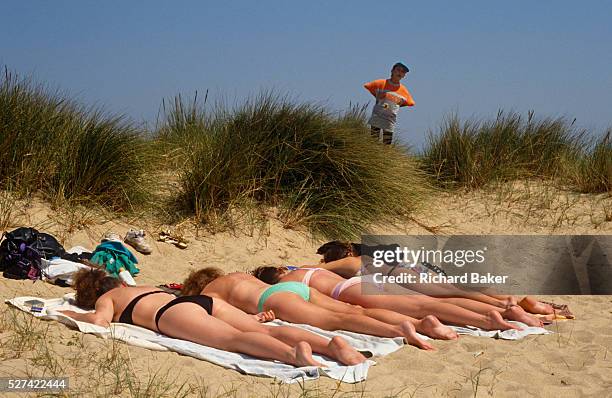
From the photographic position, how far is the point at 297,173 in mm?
8070

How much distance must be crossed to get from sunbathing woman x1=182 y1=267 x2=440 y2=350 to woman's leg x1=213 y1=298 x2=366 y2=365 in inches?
15.8

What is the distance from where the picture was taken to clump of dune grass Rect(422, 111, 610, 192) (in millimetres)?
9672

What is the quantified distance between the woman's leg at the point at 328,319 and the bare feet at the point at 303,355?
2.39ft

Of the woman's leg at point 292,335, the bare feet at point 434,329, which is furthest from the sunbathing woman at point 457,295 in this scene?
the woman's leg at point 292,335

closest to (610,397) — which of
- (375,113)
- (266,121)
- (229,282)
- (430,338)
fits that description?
(430,338)

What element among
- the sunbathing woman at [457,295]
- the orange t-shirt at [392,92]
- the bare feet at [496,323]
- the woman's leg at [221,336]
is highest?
the orange t-shirt at [392,92]

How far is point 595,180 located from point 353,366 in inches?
261

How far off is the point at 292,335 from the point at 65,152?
3.96m

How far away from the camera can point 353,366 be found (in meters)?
3.99

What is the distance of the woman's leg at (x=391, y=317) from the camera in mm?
4695

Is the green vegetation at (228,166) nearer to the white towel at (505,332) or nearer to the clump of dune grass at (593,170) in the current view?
the clump of dune grass at (593,170)

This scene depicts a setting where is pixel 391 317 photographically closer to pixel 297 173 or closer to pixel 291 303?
pixel 291 303

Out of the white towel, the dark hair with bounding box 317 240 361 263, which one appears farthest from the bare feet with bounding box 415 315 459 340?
the dark hair with bounding box 317 240 361 263

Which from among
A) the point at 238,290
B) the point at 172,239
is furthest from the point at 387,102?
the point at 238,290
